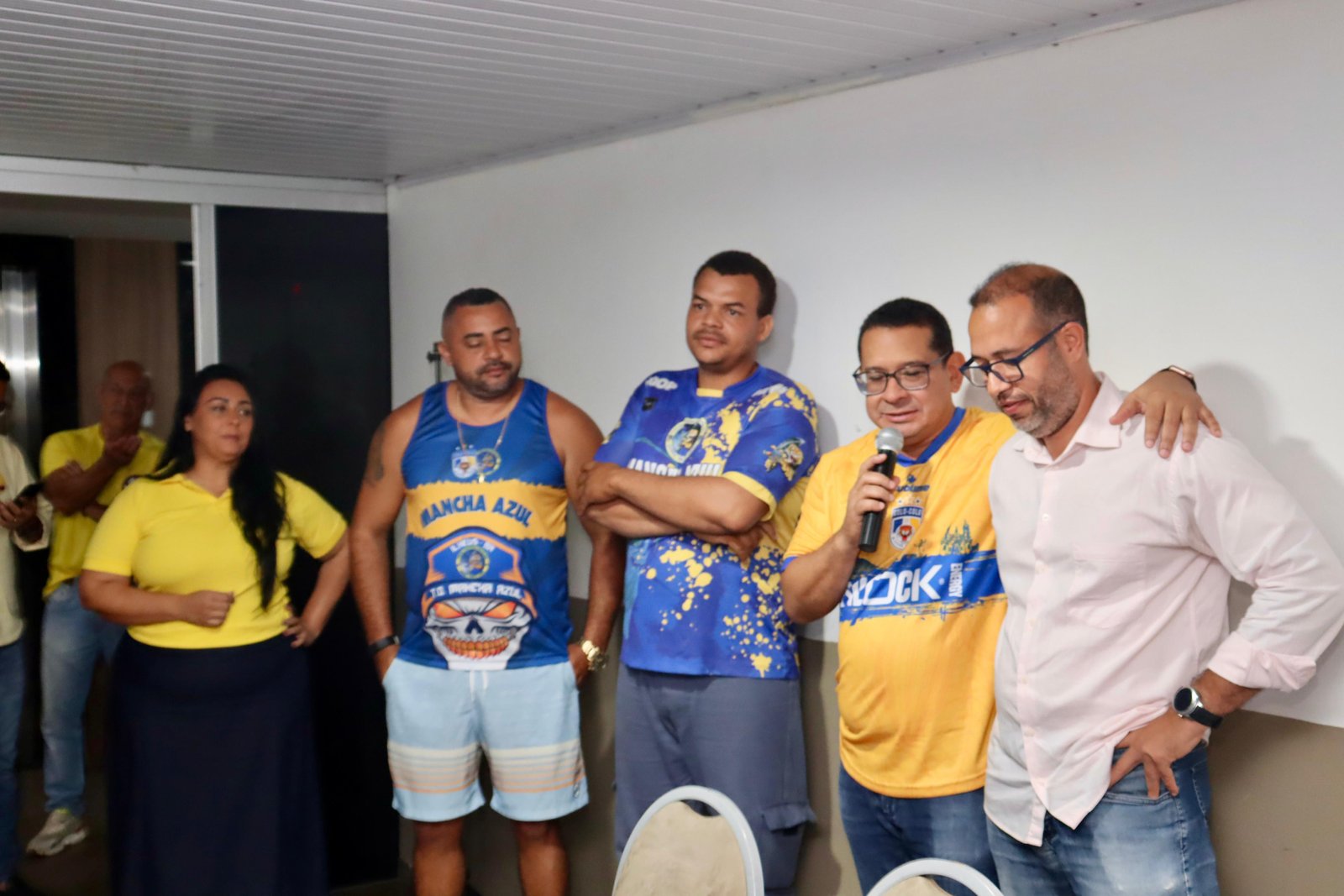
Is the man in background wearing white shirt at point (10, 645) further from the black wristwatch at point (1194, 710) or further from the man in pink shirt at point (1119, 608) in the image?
the black wristwatch at point (1194, 710)

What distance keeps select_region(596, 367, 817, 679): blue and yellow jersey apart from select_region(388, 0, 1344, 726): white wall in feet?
0.67

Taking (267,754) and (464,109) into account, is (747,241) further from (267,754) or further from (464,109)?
(267,754)

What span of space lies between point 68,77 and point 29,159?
1.37 meters

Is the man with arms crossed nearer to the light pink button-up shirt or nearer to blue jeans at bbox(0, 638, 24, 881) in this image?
the light pink button-up shirt

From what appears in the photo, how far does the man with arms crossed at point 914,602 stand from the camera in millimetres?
2416

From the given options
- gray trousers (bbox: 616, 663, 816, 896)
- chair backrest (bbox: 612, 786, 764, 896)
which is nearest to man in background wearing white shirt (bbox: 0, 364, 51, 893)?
gray trousers (bbox: 616, 663, 816, 896)

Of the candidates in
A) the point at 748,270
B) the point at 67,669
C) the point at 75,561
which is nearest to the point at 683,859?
the point at 748,270

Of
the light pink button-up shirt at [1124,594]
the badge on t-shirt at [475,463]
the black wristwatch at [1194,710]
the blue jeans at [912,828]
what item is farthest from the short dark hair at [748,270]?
the black wristwatch at [1194,710]

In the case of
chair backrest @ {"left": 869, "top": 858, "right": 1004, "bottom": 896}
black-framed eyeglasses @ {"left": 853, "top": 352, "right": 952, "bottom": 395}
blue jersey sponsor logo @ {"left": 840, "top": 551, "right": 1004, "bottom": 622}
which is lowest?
chair backrest @ {"left": 869, "top": 858, "right": 1004, "bottom": 896}

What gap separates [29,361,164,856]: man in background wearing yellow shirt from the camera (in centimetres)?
467

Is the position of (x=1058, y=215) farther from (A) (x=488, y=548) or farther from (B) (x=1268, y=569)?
(A) (x=488, y=548)

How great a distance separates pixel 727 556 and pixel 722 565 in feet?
0.09

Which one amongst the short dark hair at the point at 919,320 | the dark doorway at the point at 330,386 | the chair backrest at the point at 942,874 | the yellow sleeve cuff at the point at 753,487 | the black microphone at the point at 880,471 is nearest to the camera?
the chair backrest at the point at 942,874

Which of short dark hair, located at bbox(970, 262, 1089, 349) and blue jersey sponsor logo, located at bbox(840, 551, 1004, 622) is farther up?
short dark hair, located at bbox(970, 262, 1089, 349)
